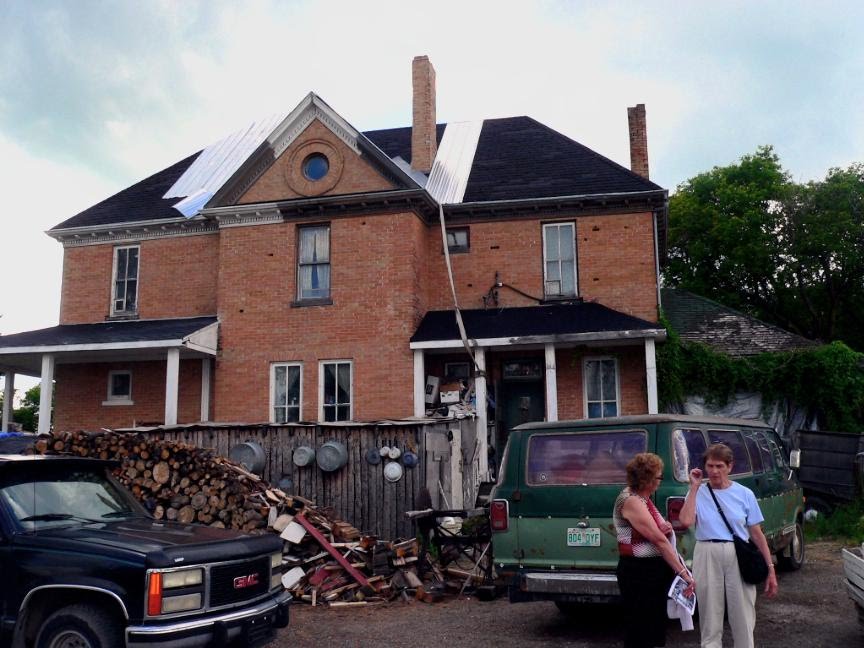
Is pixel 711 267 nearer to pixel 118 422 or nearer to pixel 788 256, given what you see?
pixel 788 256

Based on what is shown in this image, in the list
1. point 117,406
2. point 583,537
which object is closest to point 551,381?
point 583,537

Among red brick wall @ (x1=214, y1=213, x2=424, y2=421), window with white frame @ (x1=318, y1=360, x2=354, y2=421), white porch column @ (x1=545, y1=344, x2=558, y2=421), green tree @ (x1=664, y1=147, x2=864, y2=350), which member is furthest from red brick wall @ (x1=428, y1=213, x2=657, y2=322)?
green tree @ (x1=664, y1=147, x2=864, y2=350)

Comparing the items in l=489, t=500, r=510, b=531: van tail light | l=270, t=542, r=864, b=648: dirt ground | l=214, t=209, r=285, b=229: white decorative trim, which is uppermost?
l=214, t=209, r=285, b=229: white decorative trim

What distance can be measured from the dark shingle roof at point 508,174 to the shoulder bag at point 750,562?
1310 cm

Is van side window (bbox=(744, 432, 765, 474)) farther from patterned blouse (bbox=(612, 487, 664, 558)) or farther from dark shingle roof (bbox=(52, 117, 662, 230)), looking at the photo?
dark shingle roof (bbox=(52, 117, 662, 230))

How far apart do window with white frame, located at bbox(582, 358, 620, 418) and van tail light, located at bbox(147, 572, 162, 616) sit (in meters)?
12.9

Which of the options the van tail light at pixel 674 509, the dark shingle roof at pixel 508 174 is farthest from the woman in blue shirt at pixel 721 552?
the dark shingle roof at pixel 508 174

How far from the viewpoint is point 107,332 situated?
727 inches

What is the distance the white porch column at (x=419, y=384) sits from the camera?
16.8 meters

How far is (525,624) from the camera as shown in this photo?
796 centimetres

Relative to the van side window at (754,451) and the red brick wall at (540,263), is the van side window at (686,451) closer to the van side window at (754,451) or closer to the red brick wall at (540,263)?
the van side window at (754,451)

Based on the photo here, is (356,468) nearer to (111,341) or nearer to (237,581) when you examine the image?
(237,581)

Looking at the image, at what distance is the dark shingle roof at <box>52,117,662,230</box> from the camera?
18.2m

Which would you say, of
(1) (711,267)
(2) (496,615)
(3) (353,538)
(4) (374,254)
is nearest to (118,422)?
(4) (374,254)
